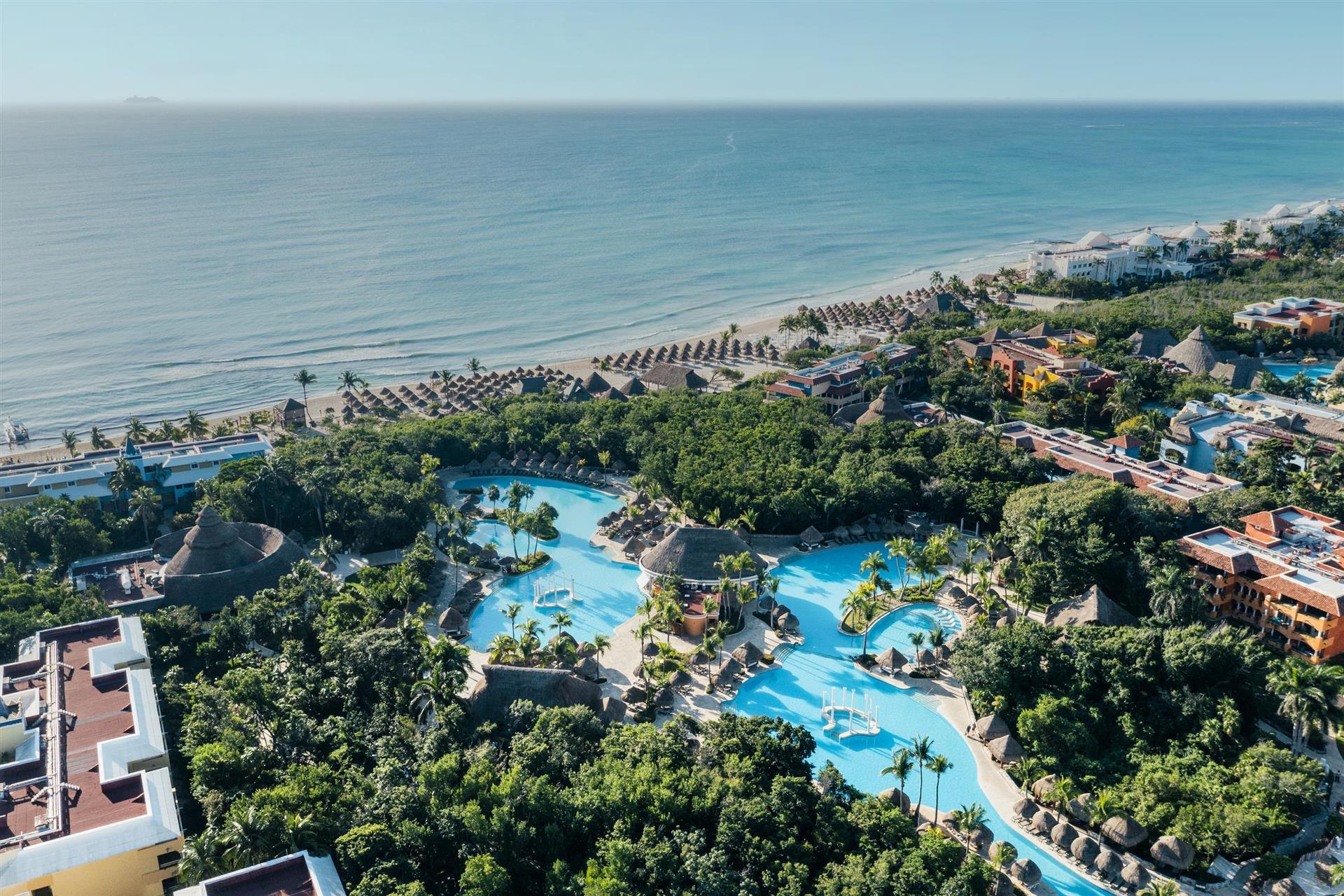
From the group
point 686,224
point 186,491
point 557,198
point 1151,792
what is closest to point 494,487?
point 186,491

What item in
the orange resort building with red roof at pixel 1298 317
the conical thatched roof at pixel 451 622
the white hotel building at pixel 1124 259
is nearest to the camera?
the conical thatched roof at pixel 451 622

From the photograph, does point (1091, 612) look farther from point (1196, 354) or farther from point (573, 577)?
point (1196, 354)

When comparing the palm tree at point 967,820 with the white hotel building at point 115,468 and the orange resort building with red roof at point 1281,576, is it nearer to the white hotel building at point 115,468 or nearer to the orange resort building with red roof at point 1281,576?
the orange resort building with red roof at point 1281,576

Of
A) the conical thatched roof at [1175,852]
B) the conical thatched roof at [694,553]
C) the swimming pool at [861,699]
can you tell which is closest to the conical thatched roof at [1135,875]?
the conical thatched roof at [1175,852]

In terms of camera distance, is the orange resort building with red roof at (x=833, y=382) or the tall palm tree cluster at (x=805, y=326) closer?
the orange resort building with red roof at (x=833, y=382)

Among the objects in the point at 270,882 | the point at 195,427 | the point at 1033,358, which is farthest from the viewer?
the point at 1033,358

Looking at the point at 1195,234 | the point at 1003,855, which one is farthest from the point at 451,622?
the point at 1195,234
